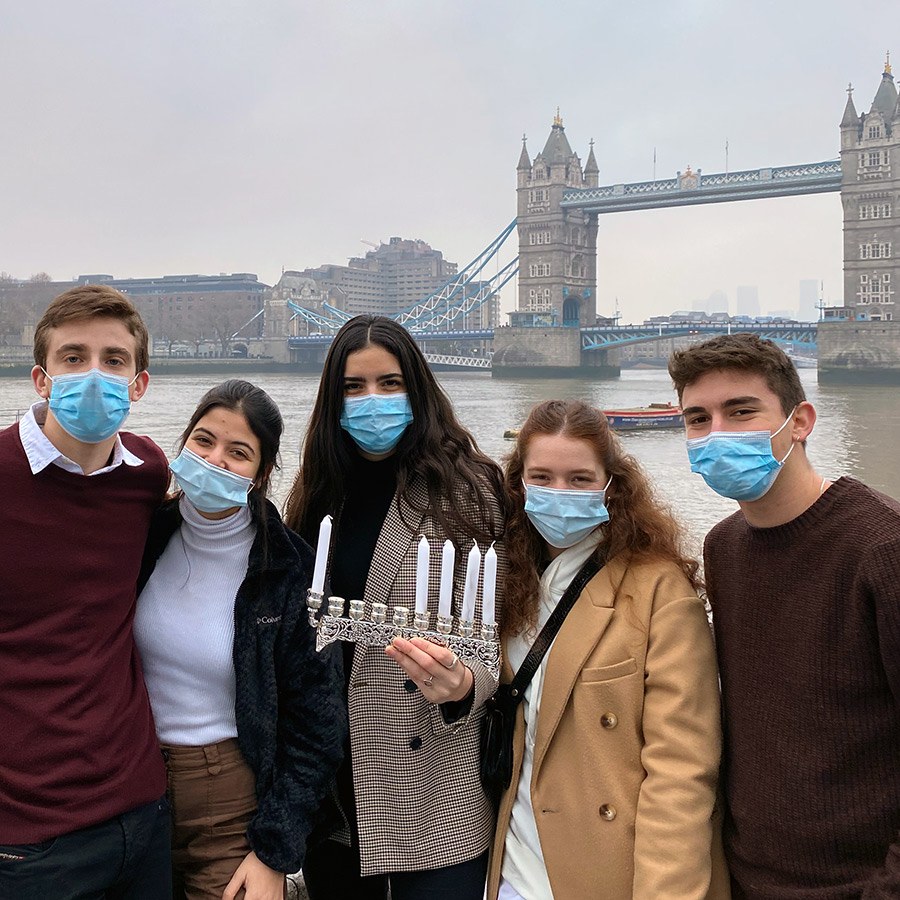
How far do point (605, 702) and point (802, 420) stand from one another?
54 cm

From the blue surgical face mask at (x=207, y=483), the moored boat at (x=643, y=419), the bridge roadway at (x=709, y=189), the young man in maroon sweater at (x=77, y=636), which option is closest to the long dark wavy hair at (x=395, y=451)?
the blue surgical face mask at (x=207, y=483)

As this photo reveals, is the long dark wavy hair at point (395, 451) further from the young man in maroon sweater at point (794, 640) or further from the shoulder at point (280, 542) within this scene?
the young man in maroon sweater at point (794, 640)

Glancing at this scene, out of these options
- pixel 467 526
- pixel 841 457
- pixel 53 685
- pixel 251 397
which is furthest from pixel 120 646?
pixel 841 457

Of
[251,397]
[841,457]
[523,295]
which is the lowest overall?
[841,457]

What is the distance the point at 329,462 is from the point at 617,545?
57 cm

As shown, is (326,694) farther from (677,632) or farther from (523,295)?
(523,295)

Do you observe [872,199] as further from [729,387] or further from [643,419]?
[729,387]

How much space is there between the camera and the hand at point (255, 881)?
1544 millimetres

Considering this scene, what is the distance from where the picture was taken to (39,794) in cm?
139

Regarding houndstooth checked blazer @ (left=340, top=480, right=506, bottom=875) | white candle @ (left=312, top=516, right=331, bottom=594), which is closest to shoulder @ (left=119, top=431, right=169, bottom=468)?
houndstooth checked blazer @ (left=340, top=480, right=506, bottom=875)

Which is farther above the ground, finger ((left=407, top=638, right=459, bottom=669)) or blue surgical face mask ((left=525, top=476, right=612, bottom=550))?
blue surgical face mask ((left=525, top=476, right=612, bottom=550))

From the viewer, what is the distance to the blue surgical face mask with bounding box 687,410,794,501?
58.3 inches

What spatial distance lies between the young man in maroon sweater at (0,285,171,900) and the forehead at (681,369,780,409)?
929mm

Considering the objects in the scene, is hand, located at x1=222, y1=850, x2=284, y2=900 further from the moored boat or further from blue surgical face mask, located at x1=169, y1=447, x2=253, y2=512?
the moored boat
